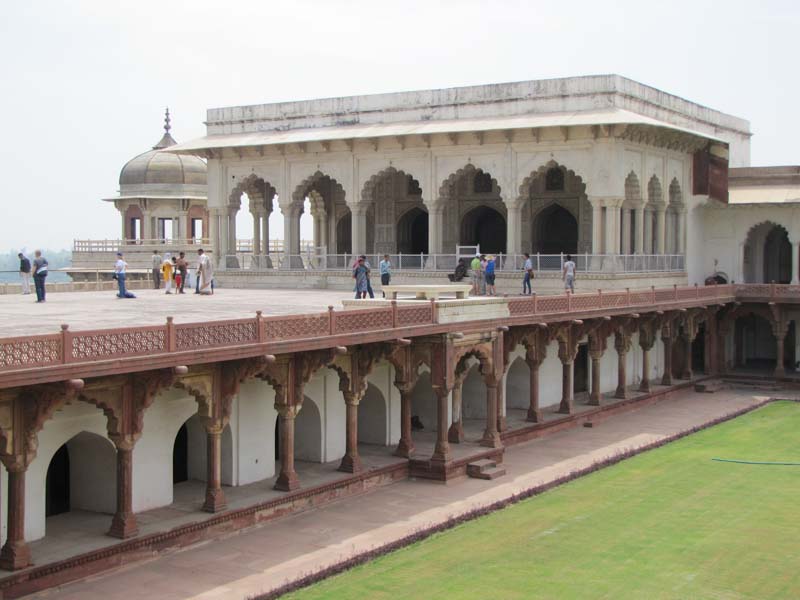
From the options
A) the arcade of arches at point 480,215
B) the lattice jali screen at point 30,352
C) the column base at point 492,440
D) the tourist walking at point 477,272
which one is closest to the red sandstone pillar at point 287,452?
the column base at point 492,440

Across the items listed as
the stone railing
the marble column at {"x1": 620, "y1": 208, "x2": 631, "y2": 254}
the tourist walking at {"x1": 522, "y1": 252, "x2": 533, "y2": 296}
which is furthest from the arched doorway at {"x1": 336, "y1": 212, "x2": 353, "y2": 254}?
the stone railing

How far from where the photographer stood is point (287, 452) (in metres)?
15.5

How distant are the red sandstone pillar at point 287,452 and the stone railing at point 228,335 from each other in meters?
1.31

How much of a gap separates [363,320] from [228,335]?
278 cm

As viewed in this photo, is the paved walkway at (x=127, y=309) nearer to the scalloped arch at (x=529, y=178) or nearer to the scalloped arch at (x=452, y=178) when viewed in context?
the scalloped arch at (x=452, y=178)

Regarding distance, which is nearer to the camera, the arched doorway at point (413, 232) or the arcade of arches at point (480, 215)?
the arcade of arches at point (480, 215)

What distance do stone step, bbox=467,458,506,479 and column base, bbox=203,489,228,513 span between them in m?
5.04

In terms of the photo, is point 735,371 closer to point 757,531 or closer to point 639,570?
point 757,531

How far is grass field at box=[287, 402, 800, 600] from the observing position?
12.0m

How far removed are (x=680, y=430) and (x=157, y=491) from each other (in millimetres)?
11901

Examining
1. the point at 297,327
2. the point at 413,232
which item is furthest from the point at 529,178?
the point at 297,327

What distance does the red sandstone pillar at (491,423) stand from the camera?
1906 cm

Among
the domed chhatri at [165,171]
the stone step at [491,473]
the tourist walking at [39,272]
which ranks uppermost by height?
the domed chhatri at [165,171]

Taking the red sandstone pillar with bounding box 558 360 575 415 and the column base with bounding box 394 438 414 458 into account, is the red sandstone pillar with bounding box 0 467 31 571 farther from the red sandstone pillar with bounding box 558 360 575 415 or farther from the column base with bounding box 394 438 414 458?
the red sandstone pillar with bounding box 558 360 575 415
